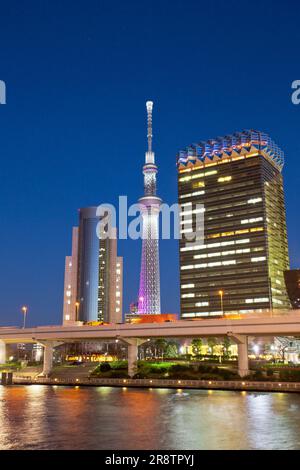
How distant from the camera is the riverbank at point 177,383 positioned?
65.4 m

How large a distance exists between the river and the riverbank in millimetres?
4011

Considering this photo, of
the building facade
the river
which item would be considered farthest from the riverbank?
the building facade

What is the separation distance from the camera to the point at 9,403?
→ 55875 millimetres

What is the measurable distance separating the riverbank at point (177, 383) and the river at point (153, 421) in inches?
158

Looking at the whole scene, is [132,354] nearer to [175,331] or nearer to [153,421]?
[175,331]

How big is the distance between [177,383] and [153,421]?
3300 centimetres

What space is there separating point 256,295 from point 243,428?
16111 cm

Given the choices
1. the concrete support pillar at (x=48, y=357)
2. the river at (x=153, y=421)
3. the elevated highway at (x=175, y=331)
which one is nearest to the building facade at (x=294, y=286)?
the elevated highway at (x=175, y=331)

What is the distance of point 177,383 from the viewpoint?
241 feet

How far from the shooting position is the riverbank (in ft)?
214

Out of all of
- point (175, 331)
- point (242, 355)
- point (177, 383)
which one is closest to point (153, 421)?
point (177, 383)

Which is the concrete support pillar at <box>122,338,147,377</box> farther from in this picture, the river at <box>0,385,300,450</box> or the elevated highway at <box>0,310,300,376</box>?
the river at <box>0,385,300,450</box>

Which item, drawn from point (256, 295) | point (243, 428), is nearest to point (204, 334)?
point (243, 428)
